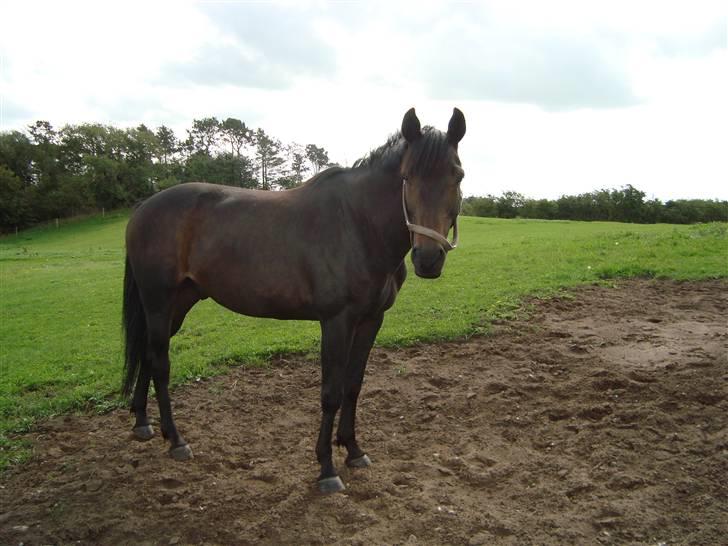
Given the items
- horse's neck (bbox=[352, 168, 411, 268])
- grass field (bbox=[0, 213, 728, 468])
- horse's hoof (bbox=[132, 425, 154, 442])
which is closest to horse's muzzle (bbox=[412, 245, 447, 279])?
horse's neck (bbox=[352, 168, 411, 268])

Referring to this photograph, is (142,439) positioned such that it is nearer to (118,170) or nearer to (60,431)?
(60,431)

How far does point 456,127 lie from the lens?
10.3ft

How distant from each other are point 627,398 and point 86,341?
713 centimetres

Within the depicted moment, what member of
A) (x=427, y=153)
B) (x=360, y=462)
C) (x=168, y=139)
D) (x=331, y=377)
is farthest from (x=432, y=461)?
(x=168, y=139)

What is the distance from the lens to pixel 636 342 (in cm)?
621

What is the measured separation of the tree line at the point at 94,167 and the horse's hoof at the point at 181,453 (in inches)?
1501

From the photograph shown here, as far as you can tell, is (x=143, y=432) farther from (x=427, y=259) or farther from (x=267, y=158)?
(x=267, y=158)

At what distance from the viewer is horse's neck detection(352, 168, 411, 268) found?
11.0ft

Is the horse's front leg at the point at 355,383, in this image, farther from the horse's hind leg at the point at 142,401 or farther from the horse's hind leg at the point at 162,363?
the horse's hind leg at the point at 142,401

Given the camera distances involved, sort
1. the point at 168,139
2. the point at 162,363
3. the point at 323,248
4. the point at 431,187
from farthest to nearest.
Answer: the point at 168,139, the point at 162,363, the point at 323,248, the point at 431,187

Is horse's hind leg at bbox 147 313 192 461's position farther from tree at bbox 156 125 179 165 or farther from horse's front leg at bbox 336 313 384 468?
tree at bbox 156 125 179 165

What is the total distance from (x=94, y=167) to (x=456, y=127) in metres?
55.4

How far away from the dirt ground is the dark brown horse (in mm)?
364

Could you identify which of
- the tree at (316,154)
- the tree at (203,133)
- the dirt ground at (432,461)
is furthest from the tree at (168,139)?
the dirt ground at (432,461)
